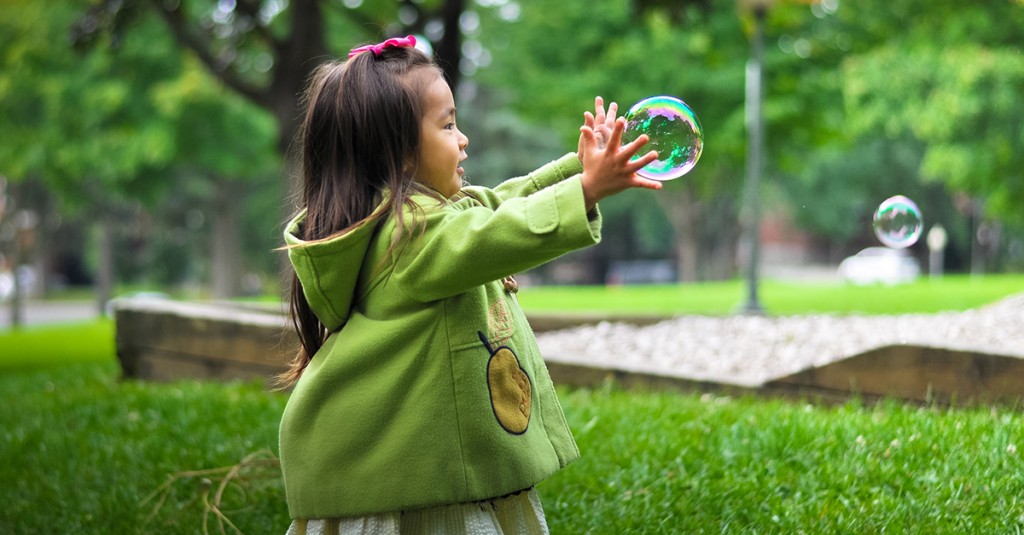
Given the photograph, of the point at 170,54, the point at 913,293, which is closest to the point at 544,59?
the point at 170,54

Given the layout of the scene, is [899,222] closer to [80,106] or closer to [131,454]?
[131,454]

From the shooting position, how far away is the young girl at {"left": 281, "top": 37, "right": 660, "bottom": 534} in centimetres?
223

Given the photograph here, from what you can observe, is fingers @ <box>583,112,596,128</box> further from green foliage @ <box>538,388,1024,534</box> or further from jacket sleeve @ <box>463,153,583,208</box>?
green foliage @ <box>538,388,1024,534</box>

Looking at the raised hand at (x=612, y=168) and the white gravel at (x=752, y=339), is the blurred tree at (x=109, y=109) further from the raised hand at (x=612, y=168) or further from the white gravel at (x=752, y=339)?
the raised hand at (x=612, y=168)

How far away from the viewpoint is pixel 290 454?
2357 mm

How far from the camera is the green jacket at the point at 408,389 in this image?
2225 mm

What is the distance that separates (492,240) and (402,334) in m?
0.34

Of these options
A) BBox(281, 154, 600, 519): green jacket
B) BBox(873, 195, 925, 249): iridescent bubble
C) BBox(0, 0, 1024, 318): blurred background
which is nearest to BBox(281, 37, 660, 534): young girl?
BBox(281, 154, 600, 519): green jacket

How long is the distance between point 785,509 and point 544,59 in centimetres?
2087

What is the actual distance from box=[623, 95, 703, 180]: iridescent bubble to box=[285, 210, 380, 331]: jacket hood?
722 mm

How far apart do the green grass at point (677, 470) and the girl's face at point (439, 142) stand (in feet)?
5.12

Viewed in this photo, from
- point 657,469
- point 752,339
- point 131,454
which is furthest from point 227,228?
point 657,469

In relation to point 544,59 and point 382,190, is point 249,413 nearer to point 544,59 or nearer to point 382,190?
point 382,190

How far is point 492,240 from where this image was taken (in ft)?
6.77
